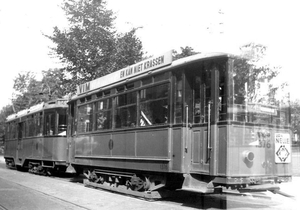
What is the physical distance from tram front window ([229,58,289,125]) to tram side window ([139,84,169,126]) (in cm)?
169

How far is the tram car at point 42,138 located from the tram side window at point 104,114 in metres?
3.34

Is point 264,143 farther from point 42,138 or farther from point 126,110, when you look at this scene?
point 42,138

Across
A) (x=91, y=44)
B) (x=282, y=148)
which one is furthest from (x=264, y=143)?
(x=91, y=44)

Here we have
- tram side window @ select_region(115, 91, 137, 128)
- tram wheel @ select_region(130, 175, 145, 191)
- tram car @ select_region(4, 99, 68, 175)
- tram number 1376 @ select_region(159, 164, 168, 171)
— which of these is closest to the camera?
tram number 1376 @ select_region(159, 164, 168, 171)

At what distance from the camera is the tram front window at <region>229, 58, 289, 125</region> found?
7.54m

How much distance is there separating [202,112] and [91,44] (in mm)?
12701

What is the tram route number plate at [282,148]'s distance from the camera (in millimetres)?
7895

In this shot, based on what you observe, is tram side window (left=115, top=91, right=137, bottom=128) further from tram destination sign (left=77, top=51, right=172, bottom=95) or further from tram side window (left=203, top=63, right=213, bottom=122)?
tram side window (left=203, top=63, right=213, bottom=122)

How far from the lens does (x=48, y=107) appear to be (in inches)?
624

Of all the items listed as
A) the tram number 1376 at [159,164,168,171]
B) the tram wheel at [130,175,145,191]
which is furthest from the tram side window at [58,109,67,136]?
the tram number 1376 at [159,164,168,171]

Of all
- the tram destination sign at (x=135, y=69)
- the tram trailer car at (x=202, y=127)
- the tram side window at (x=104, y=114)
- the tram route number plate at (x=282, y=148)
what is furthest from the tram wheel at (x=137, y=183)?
the tram route number plate at (x=282, y=148)

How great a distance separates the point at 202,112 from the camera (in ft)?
25.9

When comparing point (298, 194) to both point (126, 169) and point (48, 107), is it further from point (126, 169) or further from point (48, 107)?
point (48, 107)

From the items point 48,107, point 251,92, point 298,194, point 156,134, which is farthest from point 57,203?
point 48,107
